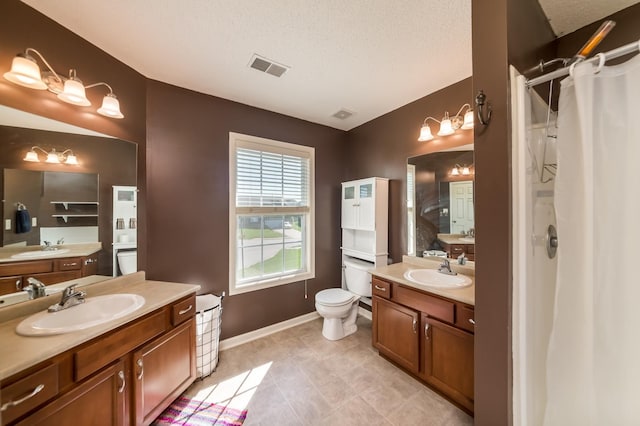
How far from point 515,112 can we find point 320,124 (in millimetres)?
2242

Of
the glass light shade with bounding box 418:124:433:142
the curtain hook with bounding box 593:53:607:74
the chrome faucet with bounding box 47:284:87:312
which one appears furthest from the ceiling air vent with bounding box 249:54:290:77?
the chrome faucet with bounding box 47:284:87:312

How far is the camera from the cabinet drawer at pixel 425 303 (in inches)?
60.3

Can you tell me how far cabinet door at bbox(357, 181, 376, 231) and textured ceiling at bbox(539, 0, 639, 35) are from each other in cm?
165

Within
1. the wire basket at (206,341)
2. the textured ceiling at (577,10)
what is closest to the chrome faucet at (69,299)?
the wire basket at (206,341)

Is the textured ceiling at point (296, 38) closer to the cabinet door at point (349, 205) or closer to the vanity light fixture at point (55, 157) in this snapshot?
the vanity light fixture at point (55, 157)

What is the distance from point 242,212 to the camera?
239 centimetres

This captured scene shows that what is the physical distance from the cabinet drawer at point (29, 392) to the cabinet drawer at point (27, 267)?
2.40ft

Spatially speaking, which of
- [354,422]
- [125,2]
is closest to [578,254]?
[354,422]

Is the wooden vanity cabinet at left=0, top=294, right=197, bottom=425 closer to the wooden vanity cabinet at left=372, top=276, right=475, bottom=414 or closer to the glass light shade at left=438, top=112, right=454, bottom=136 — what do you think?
the wooden vanity cabinet at left=372, top=276, right=475, bottom=414

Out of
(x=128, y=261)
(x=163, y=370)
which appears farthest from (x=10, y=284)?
(x=163, y=370)

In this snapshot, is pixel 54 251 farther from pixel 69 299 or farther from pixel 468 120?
pixel 468 120

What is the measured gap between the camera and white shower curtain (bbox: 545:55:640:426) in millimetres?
867

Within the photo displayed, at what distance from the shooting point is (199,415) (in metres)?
1.50

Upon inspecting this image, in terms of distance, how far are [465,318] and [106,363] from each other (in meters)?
2.05
